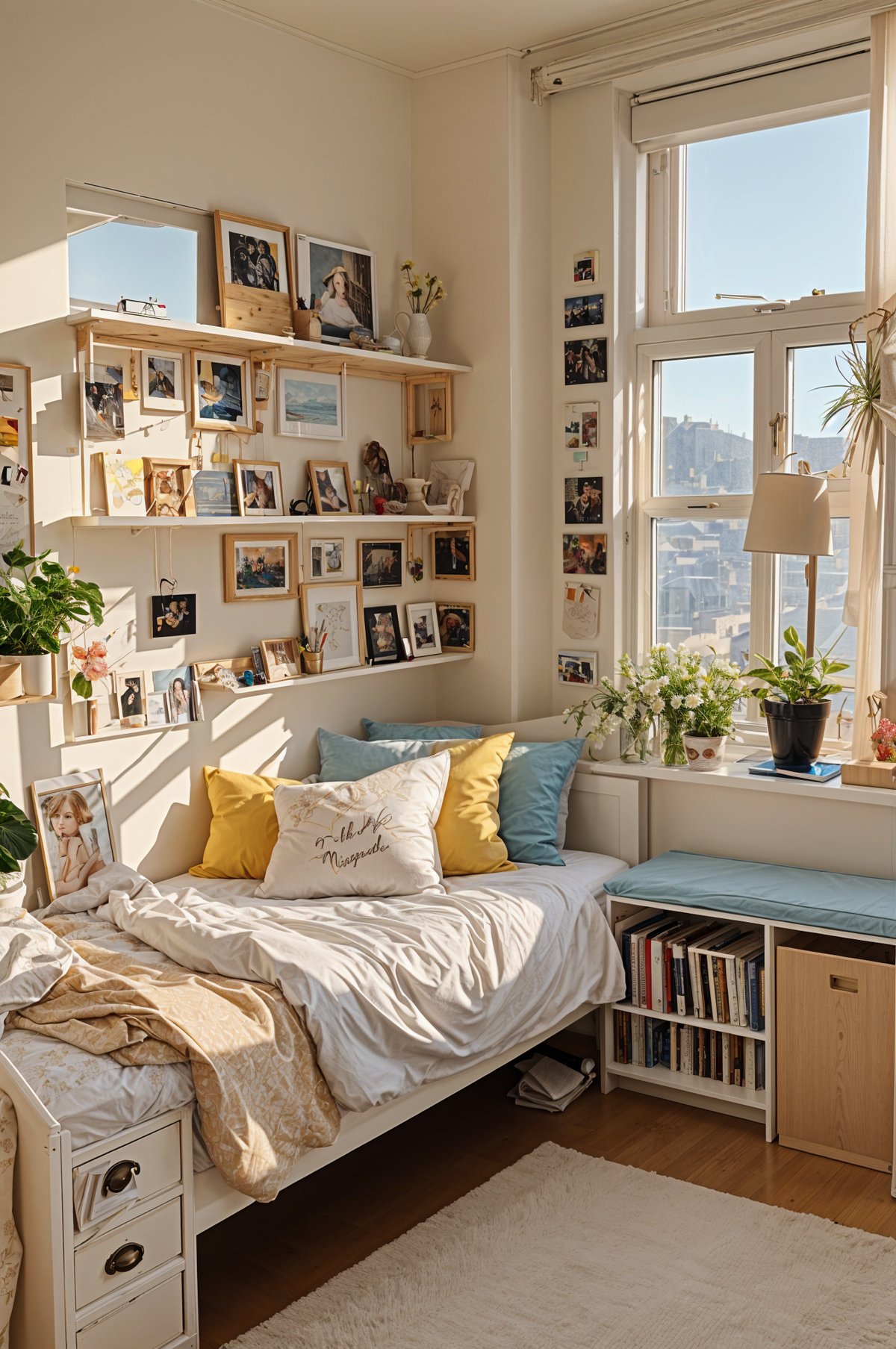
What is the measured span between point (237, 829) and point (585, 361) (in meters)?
1.73

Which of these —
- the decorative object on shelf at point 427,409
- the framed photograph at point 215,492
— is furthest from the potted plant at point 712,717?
the framed photograph at point 215,492

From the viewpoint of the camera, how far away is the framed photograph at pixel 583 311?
3555 millimetres

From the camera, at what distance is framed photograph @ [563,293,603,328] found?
140 inches

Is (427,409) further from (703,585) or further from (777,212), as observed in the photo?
(777,212)

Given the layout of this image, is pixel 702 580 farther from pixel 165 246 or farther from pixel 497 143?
pixel 165 246

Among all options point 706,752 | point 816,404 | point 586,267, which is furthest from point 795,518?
point 586,267

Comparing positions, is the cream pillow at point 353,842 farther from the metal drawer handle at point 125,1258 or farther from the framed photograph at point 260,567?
the metal drawer handle at point 125,1258

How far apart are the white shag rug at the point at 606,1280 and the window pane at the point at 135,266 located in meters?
2.20

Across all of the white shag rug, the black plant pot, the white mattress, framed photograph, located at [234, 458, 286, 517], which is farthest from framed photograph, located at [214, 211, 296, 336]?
the white shag rug

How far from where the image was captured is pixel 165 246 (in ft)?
9.75

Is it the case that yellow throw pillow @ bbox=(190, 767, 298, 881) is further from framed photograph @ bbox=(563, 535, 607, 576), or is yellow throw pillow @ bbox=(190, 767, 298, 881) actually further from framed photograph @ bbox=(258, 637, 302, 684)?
framed photograph @ bbox=(563, 535, 607, 576)

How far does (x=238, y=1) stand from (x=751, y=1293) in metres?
3.26

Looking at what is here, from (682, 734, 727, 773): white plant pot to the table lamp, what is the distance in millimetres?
551

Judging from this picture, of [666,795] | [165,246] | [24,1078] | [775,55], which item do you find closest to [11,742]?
[24,1078]
